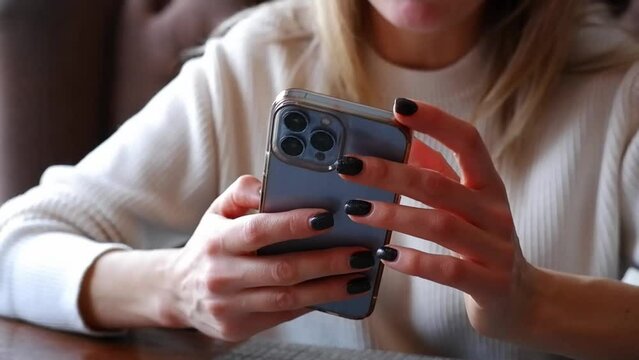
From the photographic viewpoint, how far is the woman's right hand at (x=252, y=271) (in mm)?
644

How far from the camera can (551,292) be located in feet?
2.36

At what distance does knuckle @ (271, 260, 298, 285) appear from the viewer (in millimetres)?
659

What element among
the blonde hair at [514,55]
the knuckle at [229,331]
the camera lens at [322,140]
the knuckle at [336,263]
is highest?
the blonde hair at [514,55]

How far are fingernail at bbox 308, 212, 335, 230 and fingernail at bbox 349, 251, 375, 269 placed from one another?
42mm

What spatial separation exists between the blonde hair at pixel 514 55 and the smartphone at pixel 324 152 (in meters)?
0.30

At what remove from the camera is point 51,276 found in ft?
2.64

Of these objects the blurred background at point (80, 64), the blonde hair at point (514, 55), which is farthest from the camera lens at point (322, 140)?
the blurred background at point (80, 64)

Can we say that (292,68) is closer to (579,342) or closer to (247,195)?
(247,195)

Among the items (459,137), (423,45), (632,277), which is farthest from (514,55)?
(459,137)

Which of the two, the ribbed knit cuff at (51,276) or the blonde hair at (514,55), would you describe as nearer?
the ribbed knit cuff at (51,276)

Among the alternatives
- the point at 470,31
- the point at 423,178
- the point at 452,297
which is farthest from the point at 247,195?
the point at 470,31

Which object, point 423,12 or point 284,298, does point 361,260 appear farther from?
point 423,12

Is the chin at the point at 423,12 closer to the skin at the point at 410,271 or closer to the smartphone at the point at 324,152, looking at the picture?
the skin at the point at 410,271

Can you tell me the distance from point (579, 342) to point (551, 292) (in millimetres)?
47
